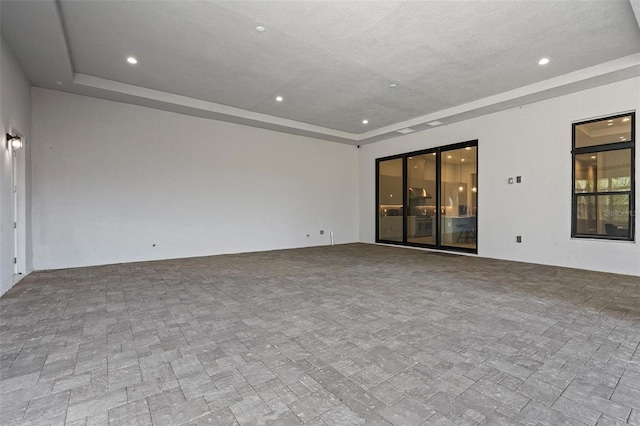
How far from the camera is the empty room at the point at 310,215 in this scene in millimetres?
1984

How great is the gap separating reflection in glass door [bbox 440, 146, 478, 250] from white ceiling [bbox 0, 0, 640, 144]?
1.26 meters

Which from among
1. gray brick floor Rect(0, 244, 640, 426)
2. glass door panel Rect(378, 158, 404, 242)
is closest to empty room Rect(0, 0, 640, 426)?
gray brick floor Rect(0, 244, 640, 426)

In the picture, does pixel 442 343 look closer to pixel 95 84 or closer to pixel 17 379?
pixel 17 379

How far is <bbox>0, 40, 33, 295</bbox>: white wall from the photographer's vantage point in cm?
402

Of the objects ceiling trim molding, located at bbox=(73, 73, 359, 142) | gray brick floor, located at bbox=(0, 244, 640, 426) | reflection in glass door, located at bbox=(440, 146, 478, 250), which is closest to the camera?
gray brick floor, located at bbox=(0, 244, 640, 426)

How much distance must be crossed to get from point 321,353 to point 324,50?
406cm

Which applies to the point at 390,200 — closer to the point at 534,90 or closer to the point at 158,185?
the point at 534,90

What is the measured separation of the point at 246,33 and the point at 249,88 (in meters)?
1.90

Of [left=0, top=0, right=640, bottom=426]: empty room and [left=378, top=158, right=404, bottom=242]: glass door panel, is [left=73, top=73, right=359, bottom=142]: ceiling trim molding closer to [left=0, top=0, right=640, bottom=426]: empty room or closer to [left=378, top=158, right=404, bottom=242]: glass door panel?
[left=0, top=0, right=640, bottom=426]: empty room

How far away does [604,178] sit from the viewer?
5.51 m

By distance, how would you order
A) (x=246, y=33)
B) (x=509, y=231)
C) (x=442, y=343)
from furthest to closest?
1. (x=509, y=231)
2. (x=246, y=33)
3. (x=442, y=343)

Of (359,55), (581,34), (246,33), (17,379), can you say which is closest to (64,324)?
(17,379)

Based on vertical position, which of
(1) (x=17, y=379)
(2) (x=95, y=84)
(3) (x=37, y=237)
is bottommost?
(1) (x=17, y=379)

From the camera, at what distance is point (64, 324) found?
118 inches
